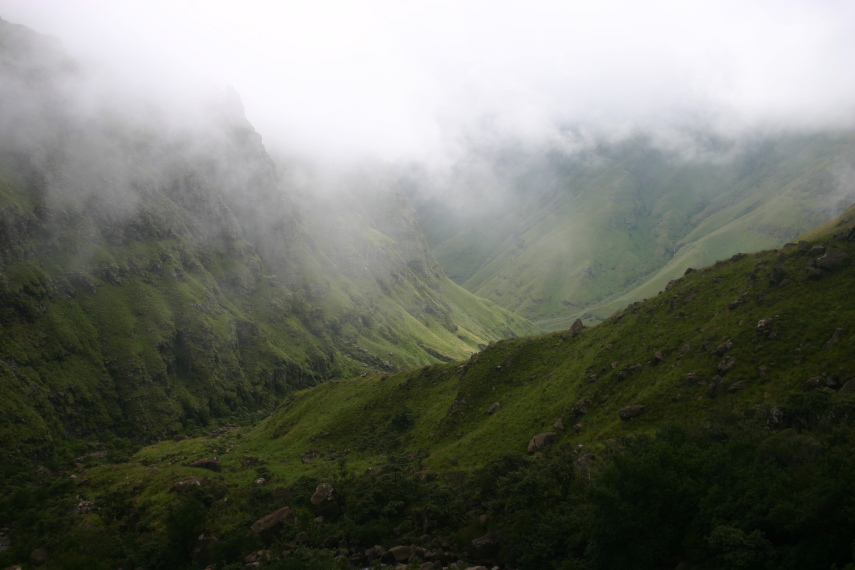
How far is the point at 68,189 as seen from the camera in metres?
197

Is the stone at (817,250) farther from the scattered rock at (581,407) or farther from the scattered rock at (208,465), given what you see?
the scattered rock at (208,465)

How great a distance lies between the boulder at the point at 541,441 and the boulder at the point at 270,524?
37.4m

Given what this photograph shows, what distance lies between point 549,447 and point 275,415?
4243 inches

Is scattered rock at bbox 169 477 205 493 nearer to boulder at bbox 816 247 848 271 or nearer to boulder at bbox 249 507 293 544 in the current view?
boulder at bbox 249 507 293 544

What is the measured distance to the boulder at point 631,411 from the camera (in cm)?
6156

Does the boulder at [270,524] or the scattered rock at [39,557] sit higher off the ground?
the scattered rock at [39,557]

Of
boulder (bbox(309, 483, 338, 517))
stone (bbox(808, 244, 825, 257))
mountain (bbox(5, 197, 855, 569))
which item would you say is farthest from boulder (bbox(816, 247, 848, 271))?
boulder (bbox(309, 483, 338, 517))

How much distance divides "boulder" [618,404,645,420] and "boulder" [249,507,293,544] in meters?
50.3

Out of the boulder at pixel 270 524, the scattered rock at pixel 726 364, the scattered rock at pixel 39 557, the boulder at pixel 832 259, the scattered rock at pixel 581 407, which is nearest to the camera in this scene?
the scattered rock at pixel 726 364

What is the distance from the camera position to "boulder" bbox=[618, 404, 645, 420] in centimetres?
6156

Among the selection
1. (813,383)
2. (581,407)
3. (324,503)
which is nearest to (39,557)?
(324,503)

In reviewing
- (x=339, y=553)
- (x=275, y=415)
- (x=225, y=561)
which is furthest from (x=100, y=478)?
(x=339, y=553)

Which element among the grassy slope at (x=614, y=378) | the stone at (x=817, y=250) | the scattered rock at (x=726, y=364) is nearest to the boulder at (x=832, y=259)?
the grassy slope at (x=614, y=378)

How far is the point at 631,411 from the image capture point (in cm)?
6194
